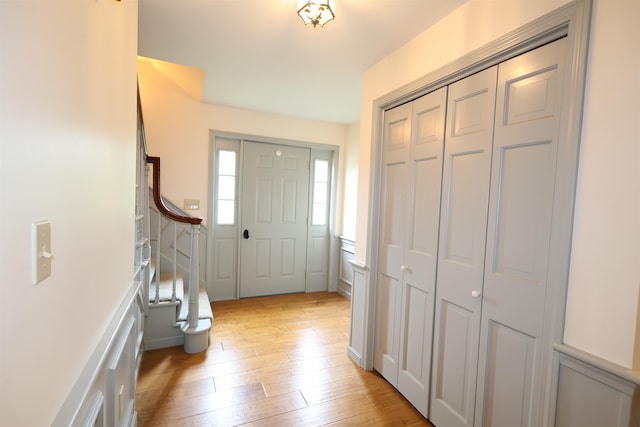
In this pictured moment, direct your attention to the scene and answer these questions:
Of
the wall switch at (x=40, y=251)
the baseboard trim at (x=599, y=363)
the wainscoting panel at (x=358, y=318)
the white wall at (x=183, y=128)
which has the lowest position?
the wainscoting panel at (x=358, y=318)

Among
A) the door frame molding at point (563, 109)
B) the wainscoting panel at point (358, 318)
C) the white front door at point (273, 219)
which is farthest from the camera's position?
the white front door at point (273, 219)

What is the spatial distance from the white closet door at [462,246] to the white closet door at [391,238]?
345 millimetres

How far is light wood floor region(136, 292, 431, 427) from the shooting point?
1.80 metres

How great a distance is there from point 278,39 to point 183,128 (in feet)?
6.52

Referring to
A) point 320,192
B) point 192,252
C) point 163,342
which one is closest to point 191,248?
point 192,252

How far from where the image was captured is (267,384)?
2.11 meters

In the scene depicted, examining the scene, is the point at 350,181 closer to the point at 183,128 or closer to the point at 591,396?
the point at 183,128

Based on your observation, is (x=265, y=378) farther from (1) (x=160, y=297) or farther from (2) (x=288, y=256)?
(2) (x=288, y=256)

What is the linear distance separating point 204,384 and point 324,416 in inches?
34.6

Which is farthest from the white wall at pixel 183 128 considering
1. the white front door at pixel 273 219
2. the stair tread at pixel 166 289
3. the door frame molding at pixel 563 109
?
the door frame molding at pixel 563 109

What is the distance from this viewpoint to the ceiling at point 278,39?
1.67 meters

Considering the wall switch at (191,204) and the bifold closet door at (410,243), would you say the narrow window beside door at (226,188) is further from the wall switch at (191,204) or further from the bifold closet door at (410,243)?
the bifold closet door at (410,243)

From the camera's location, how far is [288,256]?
4113 mm

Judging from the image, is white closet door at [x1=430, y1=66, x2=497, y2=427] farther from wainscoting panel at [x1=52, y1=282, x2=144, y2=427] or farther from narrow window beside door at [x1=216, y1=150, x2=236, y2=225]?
narrow window beside door at [x1=216, y1=150, x2=236, y2=225]
